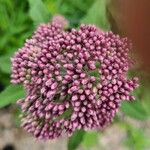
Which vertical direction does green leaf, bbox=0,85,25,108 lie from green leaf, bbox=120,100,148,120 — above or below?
above

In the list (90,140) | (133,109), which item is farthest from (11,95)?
(90,140)

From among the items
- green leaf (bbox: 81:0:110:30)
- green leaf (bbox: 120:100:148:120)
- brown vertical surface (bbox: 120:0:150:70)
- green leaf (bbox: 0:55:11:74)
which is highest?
green leaf (bbox: 81:0:110:30)

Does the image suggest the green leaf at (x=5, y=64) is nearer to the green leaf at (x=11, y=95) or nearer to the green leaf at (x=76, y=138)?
the green leaf at (x=11, y=95)

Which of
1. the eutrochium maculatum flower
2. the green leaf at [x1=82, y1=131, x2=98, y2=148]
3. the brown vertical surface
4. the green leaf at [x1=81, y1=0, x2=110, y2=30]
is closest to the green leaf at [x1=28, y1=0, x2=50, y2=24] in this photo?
the green leaf at [x1=81, y1=0, x2=110, y2=30]

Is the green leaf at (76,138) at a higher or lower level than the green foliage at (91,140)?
lower

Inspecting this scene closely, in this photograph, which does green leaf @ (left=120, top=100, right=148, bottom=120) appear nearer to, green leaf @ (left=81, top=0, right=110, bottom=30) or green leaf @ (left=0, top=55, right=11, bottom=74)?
green leaf @ (left=81, top=0, right=110, bottom=30)

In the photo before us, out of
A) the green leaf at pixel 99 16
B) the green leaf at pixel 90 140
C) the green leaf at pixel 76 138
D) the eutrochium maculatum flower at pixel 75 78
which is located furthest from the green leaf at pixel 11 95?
the green leaf at pixel 90 140

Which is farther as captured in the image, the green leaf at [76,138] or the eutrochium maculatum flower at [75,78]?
the green leaf at [76,138]
